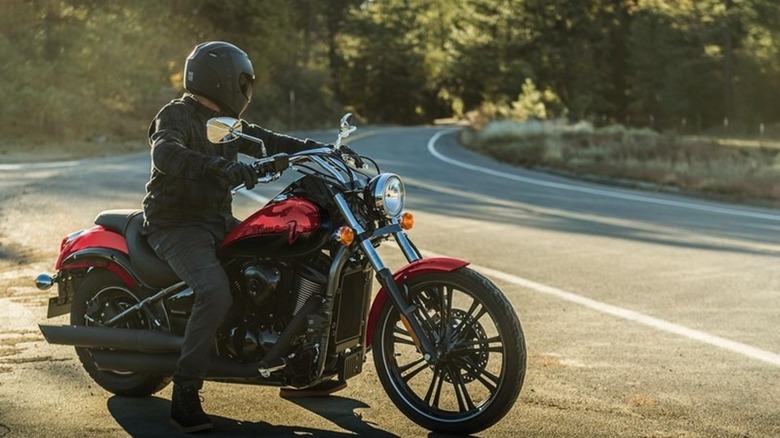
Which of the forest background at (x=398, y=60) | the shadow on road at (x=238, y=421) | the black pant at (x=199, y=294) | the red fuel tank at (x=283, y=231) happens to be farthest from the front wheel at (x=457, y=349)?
the forest background at (x=398, y=60)

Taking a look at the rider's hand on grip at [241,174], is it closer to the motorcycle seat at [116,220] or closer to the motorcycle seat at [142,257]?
the motorcycle seat at [142,257]

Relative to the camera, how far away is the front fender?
492cm

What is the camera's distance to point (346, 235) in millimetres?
4867

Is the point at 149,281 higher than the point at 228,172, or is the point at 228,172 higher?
the point at 228,172

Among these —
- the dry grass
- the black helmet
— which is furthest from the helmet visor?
the dry grass

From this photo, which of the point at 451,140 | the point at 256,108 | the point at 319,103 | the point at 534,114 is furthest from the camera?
the point at 319,103

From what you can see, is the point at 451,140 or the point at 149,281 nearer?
the point at 149,281

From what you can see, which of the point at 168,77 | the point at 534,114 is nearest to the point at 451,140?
the point at 534,114

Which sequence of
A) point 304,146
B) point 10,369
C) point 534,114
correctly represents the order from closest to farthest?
point 304,146, point 10,369, point 534,114

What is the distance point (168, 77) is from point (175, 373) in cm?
4698

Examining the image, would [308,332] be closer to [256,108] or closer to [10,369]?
[10,369]

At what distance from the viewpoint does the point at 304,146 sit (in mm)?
5590

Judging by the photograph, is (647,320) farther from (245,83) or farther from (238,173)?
(238,173)

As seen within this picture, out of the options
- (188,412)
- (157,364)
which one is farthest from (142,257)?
(188,412)
